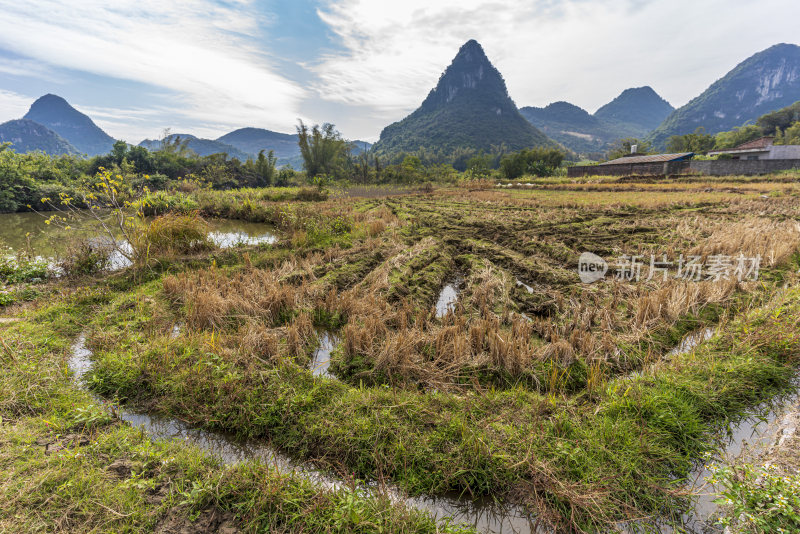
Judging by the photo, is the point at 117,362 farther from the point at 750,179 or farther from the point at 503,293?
the point at 750,179

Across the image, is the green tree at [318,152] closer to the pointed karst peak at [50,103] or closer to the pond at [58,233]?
the pond at [58,233]

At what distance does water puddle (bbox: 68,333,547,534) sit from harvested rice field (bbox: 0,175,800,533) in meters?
0.02

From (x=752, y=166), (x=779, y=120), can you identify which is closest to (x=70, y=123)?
(x=752, y=166)

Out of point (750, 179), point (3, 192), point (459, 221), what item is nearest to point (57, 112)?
point (3, 192)

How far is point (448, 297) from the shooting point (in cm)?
636

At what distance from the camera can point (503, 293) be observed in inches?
226

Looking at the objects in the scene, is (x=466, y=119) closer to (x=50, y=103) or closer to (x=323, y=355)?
(x=323, y=355)

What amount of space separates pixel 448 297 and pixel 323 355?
2921 mm

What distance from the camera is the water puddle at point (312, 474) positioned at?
7.96 feet

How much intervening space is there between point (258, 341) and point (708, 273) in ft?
28.7

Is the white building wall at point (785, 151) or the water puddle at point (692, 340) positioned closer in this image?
the water puddle at point (692, 340)

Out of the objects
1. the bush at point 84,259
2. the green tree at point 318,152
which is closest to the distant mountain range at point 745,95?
the green tree at point 318,152

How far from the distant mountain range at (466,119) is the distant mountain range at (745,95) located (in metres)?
62.0

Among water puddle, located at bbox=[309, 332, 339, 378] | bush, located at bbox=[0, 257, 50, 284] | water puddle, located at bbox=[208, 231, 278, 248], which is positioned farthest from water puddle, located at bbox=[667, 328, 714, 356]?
bush, located at bbox=[0, 257, 50, 284]
